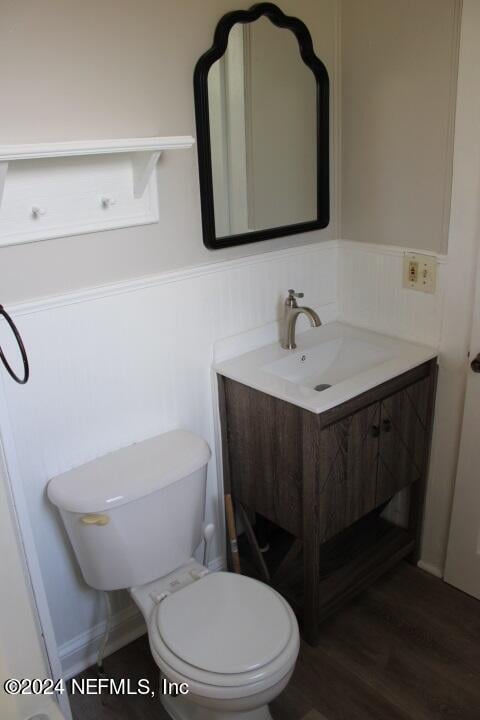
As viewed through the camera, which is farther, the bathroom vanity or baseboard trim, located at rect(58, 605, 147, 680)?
baseboard trim, located at rect(58, 605, 147, 680)

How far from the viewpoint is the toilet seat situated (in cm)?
141

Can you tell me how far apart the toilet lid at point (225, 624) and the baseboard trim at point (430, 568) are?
85 cm

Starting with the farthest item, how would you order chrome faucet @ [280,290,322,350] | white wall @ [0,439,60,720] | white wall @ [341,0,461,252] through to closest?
chrome faucet @ [280,290,322,350], white wall @ [341,0,461,252], white wall @ [0,439,60,720]

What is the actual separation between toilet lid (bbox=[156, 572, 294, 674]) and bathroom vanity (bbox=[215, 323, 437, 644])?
0.29m

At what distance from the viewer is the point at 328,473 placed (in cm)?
176

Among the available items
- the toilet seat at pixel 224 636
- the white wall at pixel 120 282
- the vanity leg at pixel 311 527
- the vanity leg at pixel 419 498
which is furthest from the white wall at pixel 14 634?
the vanity leg at pixel 419 498

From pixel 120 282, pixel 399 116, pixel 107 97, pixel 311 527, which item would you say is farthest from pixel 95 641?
pixel 399 116

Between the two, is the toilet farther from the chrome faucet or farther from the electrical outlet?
the electrical outlet

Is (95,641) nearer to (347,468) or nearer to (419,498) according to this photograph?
(347,468)

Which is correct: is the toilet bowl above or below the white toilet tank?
below

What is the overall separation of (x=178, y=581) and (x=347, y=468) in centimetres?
58

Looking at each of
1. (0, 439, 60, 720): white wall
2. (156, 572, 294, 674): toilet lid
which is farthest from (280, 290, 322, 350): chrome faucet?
(0, 439, 60, 720): white wall

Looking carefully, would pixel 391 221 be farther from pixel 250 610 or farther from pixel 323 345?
pixel 250 610

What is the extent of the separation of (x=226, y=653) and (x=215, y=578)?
9.9 inches
